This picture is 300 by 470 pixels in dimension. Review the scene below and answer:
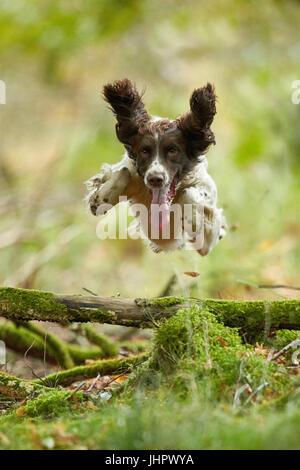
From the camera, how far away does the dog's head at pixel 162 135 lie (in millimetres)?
5527

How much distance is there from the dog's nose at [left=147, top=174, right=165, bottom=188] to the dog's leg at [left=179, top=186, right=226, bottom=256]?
26.7 inches

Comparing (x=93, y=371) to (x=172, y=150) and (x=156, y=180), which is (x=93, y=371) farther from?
(x=172, y=150)

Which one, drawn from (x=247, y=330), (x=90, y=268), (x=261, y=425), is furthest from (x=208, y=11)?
(x=261, y=425)

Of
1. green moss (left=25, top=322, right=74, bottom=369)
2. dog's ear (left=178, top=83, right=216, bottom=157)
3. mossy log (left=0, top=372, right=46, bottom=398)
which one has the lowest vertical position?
mossy log (left=0, top=372, right=46, bottom=398)

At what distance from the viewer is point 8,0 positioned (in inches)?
535

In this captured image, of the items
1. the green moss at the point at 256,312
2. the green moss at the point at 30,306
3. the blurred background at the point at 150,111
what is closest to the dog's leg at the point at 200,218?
the green moss at the point at 256,312

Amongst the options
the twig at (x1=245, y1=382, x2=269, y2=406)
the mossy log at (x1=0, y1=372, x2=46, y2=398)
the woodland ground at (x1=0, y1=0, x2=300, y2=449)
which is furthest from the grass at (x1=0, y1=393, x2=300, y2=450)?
the woodland ground at (x1=0, y1=0, x2=300, y2=449)

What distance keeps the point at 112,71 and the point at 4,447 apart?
14.3 m

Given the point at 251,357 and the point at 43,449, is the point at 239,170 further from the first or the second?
the point at 43,449

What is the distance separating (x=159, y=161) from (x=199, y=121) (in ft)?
2.00

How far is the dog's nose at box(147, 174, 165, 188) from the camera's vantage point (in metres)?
5.36

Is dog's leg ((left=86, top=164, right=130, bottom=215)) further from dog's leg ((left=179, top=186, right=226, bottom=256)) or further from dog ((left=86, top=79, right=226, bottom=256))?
dog's leg ((left=179, top=186, right=226, bottom=256))

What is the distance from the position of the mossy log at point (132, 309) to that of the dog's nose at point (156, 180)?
4.03 ft

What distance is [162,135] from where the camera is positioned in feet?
18.5
